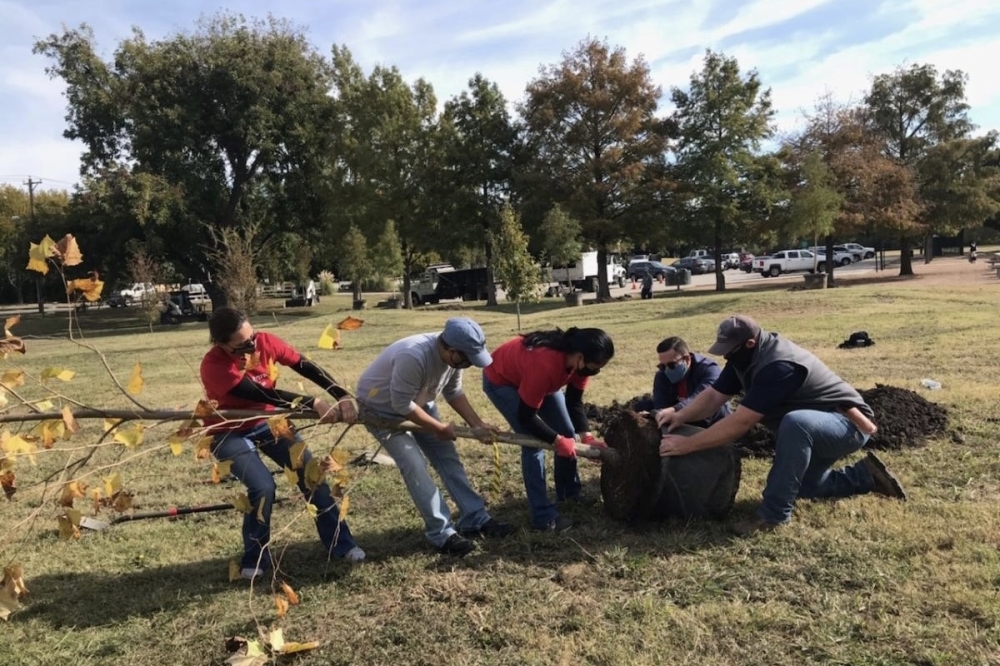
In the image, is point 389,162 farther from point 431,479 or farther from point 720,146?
point 431,479

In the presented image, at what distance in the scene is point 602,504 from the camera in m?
4.93

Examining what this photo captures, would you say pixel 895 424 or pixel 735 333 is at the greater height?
pixel 735 333

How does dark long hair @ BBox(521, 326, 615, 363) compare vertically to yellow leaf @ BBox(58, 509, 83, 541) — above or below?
above

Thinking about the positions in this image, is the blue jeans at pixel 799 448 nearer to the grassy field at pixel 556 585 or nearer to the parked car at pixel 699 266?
the grassy field at pixel 556 585

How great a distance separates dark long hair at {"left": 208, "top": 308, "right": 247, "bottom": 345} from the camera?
3762mm

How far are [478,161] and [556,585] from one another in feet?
100

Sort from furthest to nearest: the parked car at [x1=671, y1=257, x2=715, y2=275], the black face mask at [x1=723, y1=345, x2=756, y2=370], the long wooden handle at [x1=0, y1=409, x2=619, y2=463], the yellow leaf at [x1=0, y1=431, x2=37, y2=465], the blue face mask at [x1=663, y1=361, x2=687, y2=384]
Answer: the parked car at [x1=671, y1=257, x2=715, y2=275]
the blue face mask at [x1=663, y1=361, x2=687, y2=384]
the black face mask at [x1=723, y1=345, x2=756, y2=370]
the long wooden handle at [x1=0, y1=409, x2=619, y2=463]
the yellow leaf at [x1=0, y1=431, x2=37, y2=465]

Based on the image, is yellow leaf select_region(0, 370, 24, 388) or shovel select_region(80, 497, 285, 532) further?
shovel select_region(80, 497, 285, 532)

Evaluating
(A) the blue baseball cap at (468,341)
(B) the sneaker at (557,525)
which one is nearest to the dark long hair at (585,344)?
(A) the blue baseball cap at (468,341)

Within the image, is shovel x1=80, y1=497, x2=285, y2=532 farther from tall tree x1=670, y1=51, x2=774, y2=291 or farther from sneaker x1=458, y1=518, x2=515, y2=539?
tall tree x1=670, y1=51, x2=774, y2=291

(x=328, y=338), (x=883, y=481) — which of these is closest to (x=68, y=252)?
(x=328, y=338)

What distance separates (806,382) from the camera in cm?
421

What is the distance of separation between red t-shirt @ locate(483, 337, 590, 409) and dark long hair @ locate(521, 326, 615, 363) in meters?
0.05

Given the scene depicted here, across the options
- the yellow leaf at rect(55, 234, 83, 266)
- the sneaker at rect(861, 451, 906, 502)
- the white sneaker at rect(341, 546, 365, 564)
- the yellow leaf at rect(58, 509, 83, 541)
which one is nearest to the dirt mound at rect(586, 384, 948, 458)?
the sneaker at rect(861, 451, 906, 502)
